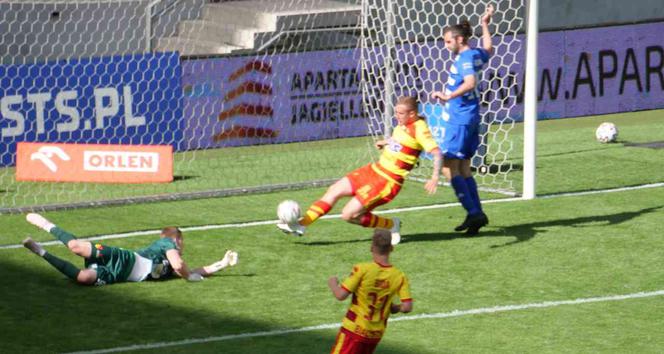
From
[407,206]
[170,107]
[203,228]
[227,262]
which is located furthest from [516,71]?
[227,262]

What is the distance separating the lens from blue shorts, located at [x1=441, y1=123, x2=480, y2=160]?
1406 centimetres

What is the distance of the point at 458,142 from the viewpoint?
1406 cm

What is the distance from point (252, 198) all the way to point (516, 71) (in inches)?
325

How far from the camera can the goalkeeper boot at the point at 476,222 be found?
14.0 metres

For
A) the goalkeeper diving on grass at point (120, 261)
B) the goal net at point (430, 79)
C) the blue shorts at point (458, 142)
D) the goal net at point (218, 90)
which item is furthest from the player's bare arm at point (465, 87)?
the goal net at point (218, 90)

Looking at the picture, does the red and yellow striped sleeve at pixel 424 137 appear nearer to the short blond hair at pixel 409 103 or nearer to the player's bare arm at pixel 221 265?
the short blond hair at pixel 409 103

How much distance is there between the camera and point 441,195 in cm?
1689

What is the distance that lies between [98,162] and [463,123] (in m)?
5.70

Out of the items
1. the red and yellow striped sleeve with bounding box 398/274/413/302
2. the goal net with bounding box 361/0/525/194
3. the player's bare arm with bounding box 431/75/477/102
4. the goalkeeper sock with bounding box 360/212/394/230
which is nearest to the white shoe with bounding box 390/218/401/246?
the goalkeeper sock with bounding box 360/212/394/230

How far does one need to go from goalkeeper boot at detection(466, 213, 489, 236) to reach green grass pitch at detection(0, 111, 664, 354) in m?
0.12

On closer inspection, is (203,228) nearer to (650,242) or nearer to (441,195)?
(441,195)

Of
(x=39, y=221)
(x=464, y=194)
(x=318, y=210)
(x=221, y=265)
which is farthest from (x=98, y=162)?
(x=221, y=265)

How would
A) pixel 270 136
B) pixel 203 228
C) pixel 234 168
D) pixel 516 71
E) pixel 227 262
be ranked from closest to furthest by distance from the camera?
pixel 227 262 < pixel 203 228 < pixel 234 168 < pixel 270 136 < pixel 516 71

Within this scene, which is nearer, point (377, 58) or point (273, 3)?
point (377, 58)
